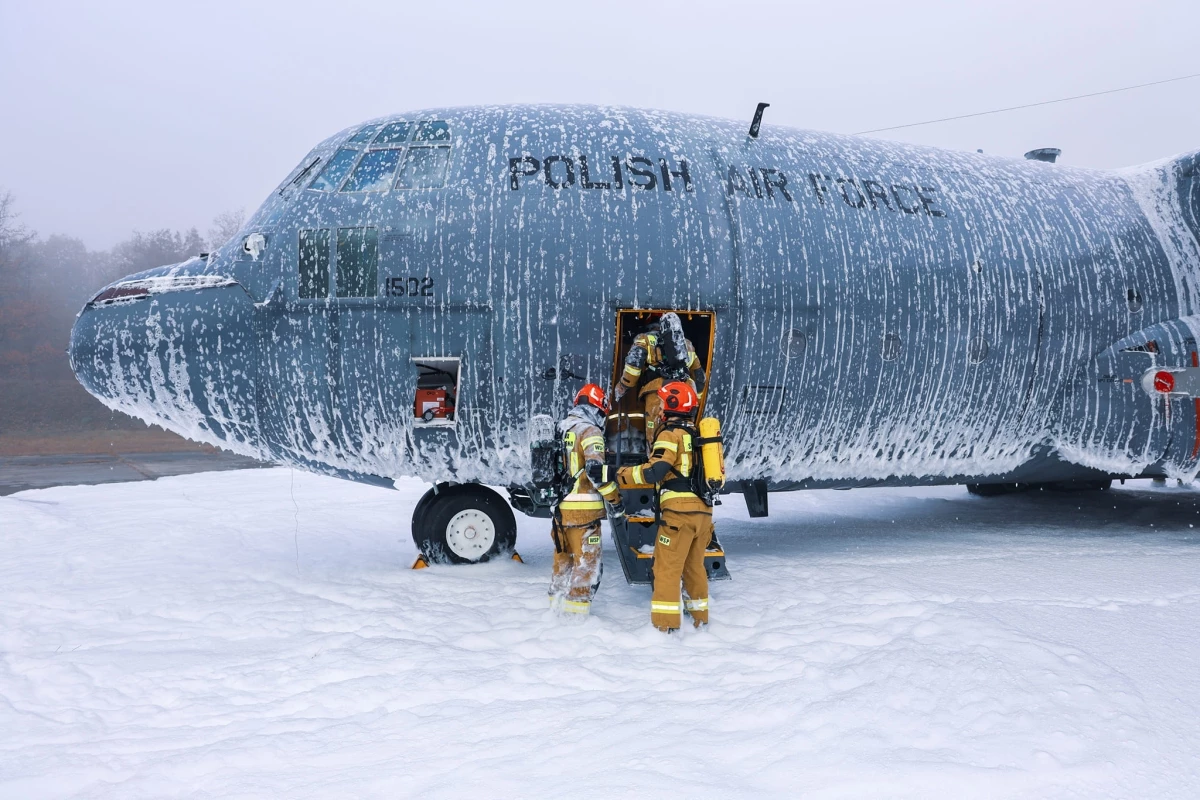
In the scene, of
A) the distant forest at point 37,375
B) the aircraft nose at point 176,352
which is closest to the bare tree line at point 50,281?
the distant forest at point 37,375

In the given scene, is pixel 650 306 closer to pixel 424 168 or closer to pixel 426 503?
pixel 424 168

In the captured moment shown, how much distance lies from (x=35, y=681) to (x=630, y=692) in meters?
3.37

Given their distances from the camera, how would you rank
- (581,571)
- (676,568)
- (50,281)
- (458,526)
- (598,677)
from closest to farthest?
(598,677) → (676,568) → (581,571) → (458,526) → (50,281)

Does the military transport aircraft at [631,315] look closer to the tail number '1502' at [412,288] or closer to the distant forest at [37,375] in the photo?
the tail number '1502' at [412,288]

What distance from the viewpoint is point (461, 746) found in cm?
360

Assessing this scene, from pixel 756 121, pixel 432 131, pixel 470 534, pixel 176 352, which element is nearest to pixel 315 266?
pixel 176 352

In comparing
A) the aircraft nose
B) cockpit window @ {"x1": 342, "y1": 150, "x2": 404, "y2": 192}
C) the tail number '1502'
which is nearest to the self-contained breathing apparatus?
the tail number '1502'

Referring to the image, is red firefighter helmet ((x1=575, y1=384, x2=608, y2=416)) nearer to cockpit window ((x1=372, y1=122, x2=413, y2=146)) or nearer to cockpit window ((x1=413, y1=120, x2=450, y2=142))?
cockpit window ((x1=413, y1=120, x2=450, y2=142))

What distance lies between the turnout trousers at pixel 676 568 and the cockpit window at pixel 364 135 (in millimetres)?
4334

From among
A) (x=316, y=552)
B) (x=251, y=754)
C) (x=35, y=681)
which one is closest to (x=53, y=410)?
(x=316, y=552)

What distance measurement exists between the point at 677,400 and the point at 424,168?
3.15 metres

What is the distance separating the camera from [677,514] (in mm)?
5285

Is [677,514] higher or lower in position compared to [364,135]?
lower

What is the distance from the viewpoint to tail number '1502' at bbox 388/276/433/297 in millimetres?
6410
